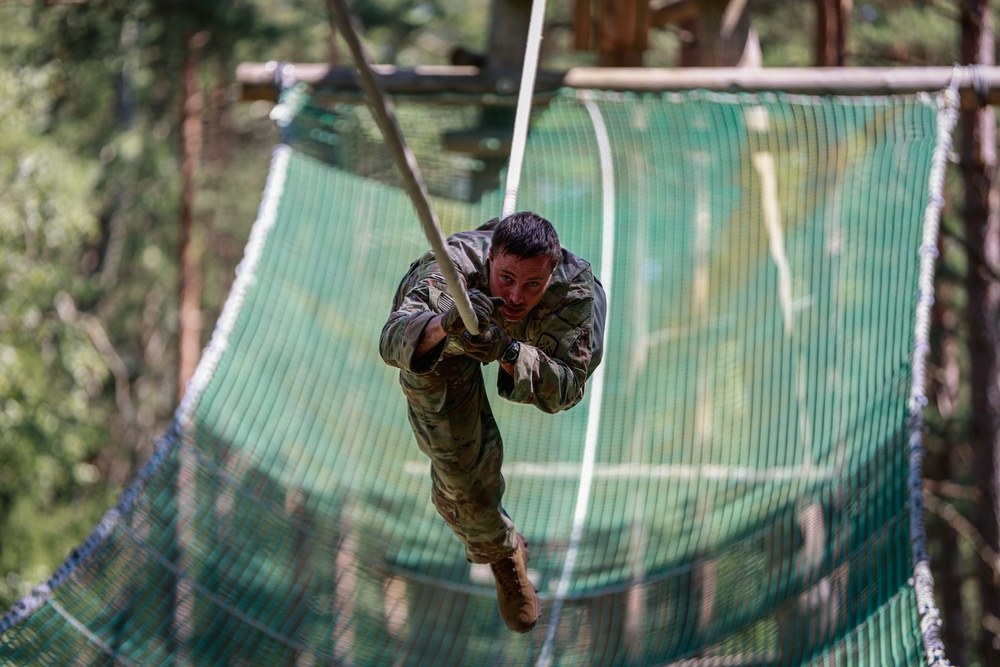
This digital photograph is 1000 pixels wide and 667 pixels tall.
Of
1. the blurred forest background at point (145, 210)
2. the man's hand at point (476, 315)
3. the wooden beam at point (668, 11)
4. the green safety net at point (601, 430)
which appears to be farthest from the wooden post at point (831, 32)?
the man's hand at point (476, 315)

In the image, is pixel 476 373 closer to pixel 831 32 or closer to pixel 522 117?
pixel 522 117

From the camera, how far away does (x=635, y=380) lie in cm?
517

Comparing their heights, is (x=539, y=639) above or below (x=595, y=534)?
below

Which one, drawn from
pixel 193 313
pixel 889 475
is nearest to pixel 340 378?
pixel 889 475

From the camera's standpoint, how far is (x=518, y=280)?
8.29 ft

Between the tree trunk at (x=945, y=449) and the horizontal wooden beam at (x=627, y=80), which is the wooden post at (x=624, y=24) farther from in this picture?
the tree trunk at (x=945, y=449)

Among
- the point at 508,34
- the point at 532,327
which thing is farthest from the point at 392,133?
the point at 508,34

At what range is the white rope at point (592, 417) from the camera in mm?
4520

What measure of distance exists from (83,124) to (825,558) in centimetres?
1108

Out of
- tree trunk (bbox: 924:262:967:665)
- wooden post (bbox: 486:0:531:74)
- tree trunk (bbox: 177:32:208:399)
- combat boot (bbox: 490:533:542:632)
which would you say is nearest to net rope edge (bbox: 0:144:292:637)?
wooden post (bbox: 486:0:531:74)

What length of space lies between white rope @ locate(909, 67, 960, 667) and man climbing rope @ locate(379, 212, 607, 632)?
3.11 feet

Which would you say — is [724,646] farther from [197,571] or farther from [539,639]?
[197,571]

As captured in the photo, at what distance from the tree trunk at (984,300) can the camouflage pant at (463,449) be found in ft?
14.9

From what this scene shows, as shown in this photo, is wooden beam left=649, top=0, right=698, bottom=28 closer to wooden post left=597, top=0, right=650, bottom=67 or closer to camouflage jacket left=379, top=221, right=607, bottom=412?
wooden post left=597, top=0, right=650, bottom=67
